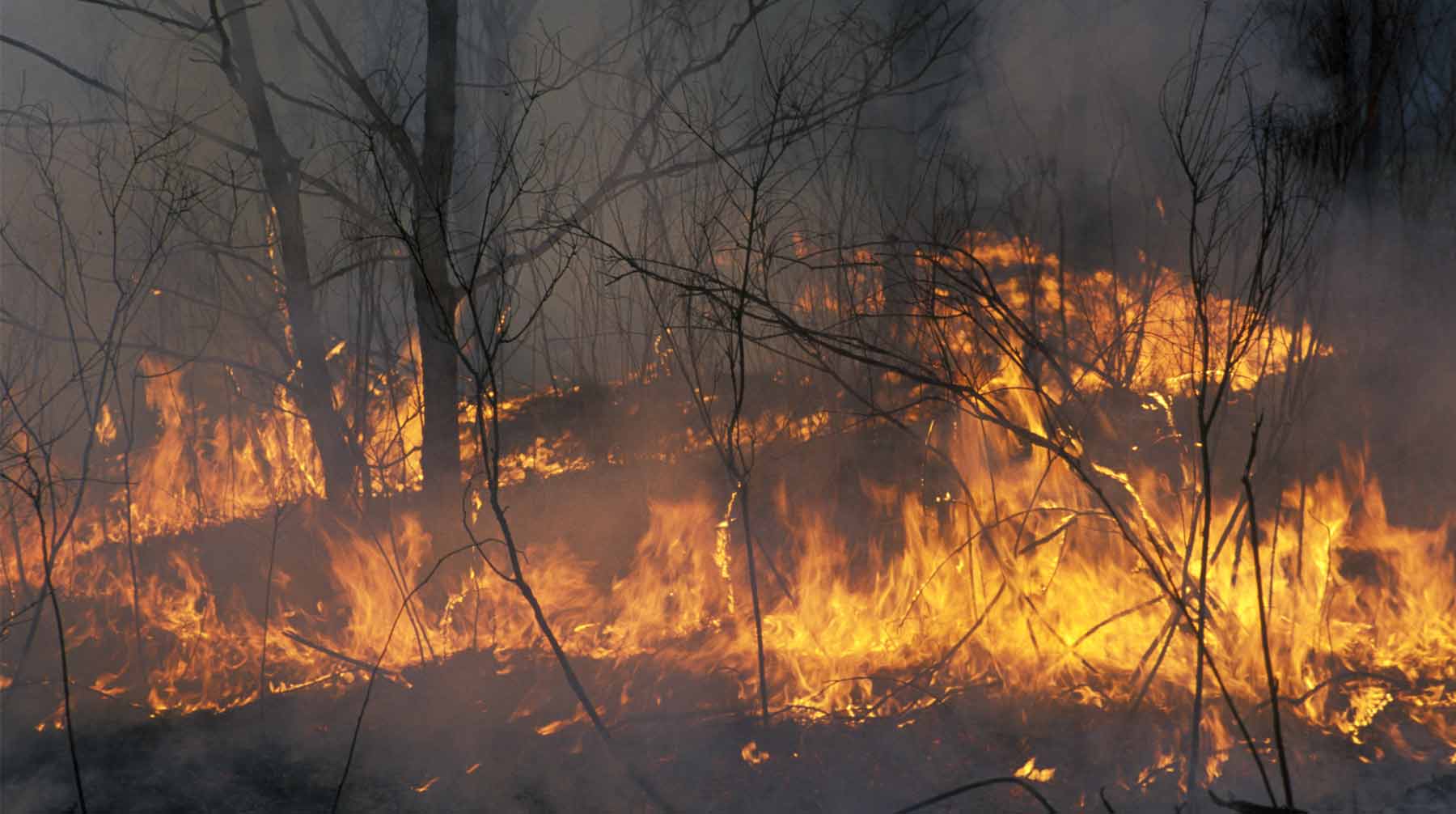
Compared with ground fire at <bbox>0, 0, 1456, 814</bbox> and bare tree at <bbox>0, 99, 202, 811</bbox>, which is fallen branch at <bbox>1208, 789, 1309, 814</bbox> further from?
bare tree at <bbox>0, 99, 202, 811</bbox>

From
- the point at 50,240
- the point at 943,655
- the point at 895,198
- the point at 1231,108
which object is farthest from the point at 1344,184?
the point at 50,240

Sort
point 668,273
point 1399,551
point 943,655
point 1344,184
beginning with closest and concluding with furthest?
point 943,655 → point 1399,551 → point 1344,184 → point 668,273

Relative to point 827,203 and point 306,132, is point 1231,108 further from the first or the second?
point 306,132

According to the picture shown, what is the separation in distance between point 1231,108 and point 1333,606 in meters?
1.81

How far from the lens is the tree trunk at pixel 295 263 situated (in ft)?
13.0

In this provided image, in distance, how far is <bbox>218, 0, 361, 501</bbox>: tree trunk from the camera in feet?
13.0

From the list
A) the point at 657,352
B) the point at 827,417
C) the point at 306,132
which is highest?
the point at 306,132

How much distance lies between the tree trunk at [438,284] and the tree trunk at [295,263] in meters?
0.43

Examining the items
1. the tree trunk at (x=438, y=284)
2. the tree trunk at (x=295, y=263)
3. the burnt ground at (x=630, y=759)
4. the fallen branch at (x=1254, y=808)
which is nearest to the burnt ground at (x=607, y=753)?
the burnt ground at (x=630, y=759)

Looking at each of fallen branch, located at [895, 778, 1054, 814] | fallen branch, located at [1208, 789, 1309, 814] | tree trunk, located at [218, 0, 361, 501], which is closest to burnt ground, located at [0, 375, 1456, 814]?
fallen branch, located at [895, 778, 1054, 814]

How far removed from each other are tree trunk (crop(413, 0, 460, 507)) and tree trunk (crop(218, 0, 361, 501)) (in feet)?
1.41

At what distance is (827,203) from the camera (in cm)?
436

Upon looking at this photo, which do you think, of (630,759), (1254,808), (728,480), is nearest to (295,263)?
(728,480)

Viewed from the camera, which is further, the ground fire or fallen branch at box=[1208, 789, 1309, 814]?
the ground fire
